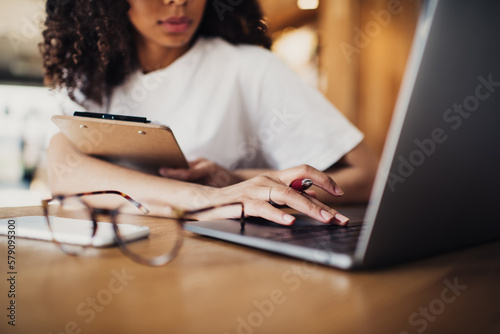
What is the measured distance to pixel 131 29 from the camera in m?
1.20

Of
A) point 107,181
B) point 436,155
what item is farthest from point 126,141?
point 436,155

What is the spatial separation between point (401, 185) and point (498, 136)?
0.50 ft

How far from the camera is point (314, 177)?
1.95 ft

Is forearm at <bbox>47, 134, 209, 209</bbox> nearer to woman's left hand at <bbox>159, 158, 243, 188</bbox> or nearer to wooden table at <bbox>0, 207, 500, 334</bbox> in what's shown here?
woman's left hand at <bbox>159, 158, 243, 188</bbox>

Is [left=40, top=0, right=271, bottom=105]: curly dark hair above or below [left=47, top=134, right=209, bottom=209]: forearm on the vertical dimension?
above

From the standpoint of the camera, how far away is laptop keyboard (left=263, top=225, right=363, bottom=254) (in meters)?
0.38

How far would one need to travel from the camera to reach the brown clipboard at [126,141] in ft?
1.94
